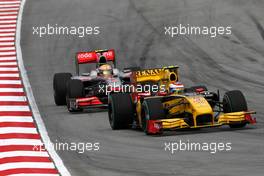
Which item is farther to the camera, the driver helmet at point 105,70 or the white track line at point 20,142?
the driver helmet at point 105,70

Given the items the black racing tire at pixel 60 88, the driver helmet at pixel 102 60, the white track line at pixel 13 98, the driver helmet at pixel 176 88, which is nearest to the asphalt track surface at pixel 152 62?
the black racing tire at pixel 60 88

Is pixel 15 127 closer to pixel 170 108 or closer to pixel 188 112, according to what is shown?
pixel 170 108

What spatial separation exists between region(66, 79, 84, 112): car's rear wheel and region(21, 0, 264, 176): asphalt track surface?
513 millimetres

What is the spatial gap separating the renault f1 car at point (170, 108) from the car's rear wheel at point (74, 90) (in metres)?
3.27

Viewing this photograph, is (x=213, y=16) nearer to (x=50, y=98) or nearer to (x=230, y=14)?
(x=230, y=14)

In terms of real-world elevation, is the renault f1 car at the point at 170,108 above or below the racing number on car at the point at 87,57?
below

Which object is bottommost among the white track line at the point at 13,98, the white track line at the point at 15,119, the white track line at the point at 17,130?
the white track line at the point at 17,130

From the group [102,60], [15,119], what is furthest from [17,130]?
[102,60]

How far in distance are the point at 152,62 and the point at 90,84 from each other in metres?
7.06

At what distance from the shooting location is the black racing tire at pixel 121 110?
21.6 meters

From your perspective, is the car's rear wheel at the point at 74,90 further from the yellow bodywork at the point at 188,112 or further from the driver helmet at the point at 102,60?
the yellow bodywork at the point at 188,112

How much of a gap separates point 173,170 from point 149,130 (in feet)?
14.4

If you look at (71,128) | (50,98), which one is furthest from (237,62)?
(71,128)

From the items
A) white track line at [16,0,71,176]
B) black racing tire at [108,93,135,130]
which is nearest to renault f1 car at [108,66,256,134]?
black racing tire at [108,93,135,130]
